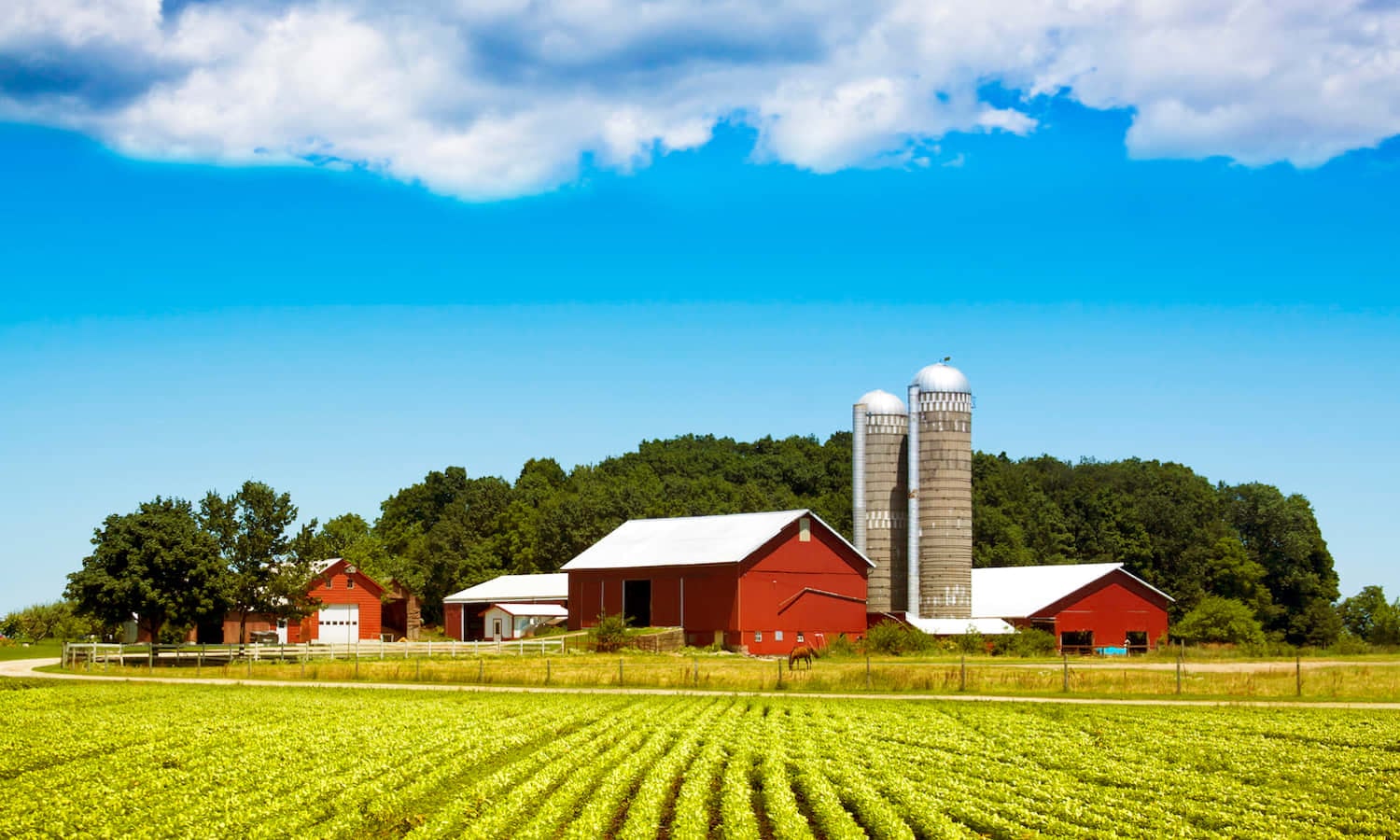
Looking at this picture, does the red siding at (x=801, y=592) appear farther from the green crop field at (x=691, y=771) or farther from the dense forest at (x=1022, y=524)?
the dense forest at (x=1022, y=524)

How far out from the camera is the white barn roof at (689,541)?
64875 mm

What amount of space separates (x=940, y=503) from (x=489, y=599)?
3195cm

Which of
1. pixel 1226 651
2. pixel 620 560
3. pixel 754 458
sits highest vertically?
pixel 754 458

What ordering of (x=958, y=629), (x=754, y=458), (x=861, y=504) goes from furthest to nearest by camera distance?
(x=754, y=458) → (x=861, y=504) → (x=958, y=629)

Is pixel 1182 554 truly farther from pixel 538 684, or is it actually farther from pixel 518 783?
pixel 518 783

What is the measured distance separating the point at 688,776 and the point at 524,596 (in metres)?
67.7

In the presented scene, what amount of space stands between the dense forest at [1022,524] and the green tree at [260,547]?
3922 centimetres

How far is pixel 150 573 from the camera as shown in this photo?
2055 inches

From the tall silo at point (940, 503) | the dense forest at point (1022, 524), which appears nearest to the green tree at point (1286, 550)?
the dense forest at point (1022, 524)

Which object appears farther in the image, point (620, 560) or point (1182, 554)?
point (1182, 554)

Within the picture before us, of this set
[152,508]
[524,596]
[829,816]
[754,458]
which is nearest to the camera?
[829,816]

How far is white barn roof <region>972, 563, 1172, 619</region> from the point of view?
68375mm

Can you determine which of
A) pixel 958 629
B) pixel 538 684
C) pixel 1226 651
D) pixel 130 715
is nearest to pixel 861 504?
pixel 958 629

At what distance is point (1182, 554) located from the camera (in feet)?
354
